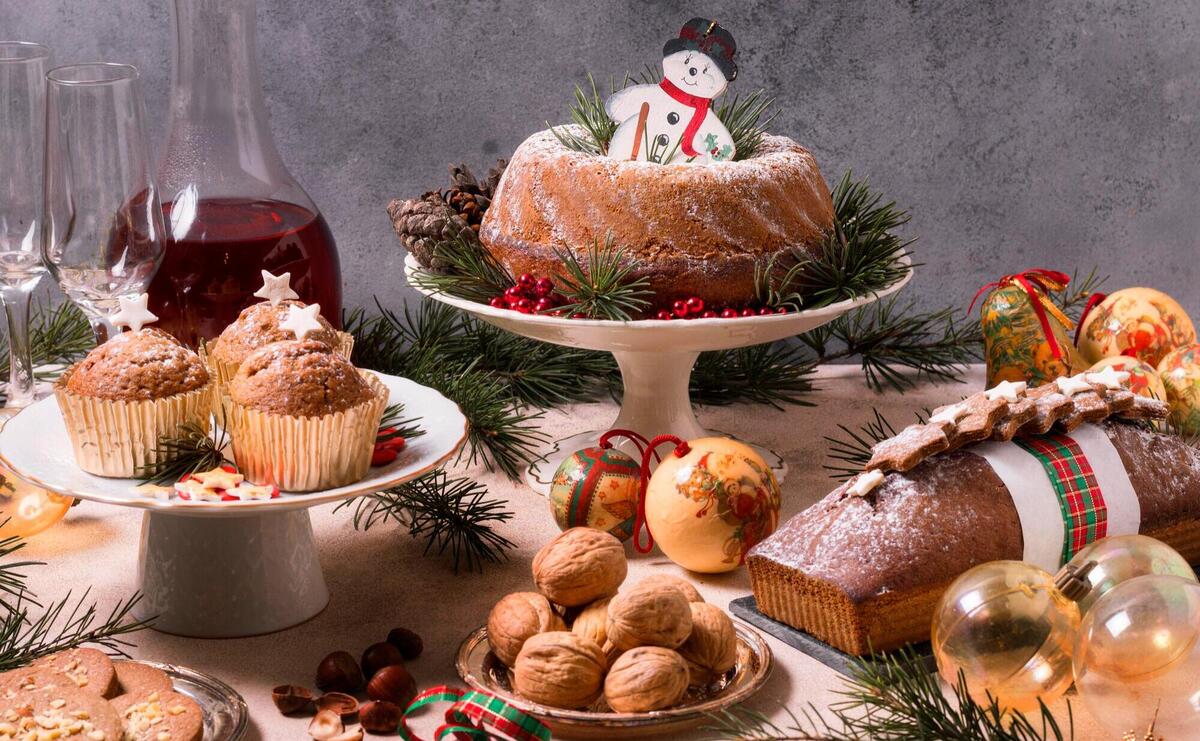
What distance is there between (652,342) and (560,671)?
1.65 feet

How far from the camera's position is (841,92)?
97.3 inches

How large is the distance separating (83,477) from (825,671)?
68cm

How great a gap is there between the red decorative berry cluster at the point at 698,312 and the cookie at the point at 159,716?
67 centimetres

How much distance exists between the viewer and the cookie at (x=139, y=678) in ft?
3.80

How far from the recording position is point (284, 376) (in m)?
1.28

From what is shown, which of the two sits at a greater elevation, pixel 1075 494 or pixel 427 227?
pixel 427 227

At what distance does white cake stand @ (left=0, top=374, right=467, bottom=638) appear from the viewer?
4.37ft

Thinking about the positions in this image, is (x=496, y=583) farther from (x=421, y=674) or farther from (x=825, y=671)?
(x=825, y=671)

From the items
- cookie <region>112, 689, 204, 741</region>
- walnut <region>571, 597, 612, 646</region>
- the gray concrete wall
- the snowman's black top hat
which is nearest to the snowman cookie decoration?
the snowman's black top hat

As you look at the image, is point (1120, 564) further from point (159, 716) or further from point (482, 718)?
point (159, 716)

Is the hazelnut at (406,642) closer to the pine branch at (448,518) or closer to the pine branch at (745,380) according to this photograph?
the pine branch at (448,518)

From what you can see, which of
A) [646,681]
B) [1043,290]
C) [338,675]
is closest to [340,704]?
[338,675]

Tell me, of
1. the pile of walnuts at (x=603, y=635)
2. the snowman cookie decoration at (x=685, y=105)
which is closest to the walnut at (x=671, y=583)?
the pile of walnuts at (x=603, y=635)

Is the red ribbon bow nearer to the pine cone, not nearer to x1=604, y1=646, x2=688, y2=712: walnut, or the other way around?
the pine cone
